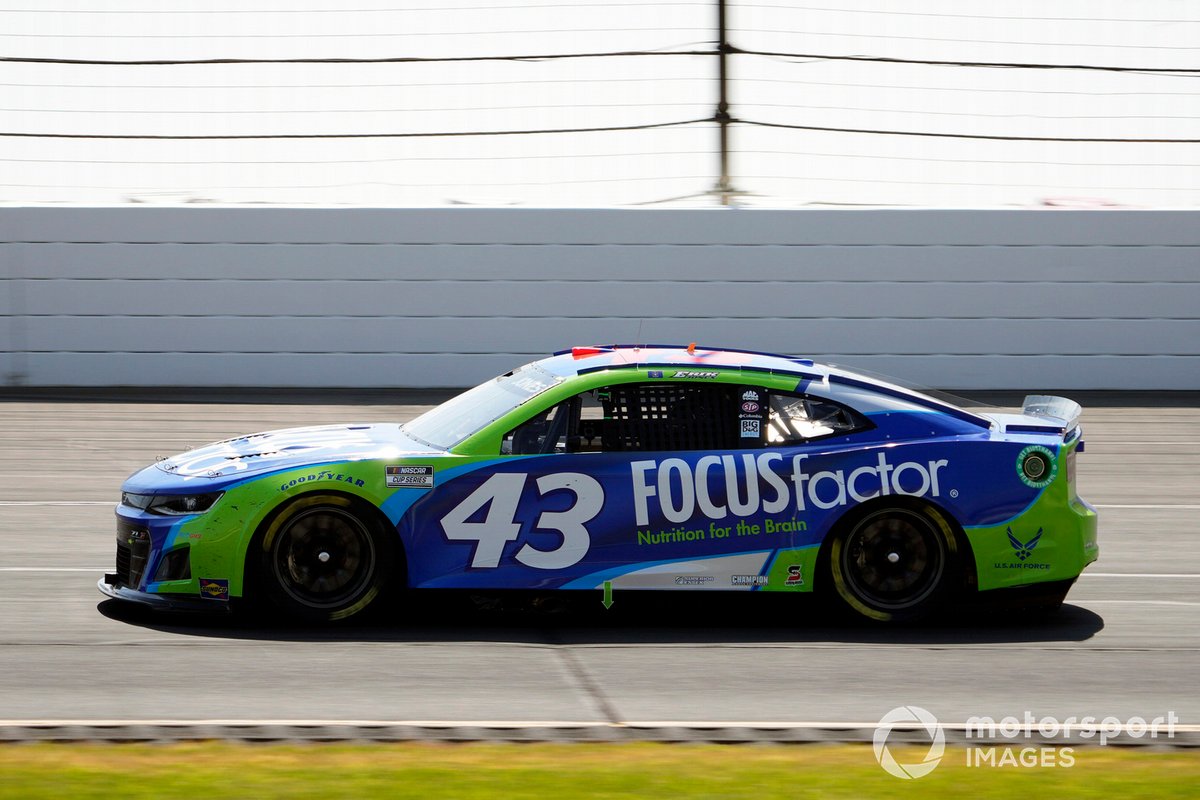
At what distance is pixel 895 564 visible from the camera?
6.87m

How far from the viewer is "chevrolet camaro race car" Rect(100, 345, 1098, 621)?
21.5ft

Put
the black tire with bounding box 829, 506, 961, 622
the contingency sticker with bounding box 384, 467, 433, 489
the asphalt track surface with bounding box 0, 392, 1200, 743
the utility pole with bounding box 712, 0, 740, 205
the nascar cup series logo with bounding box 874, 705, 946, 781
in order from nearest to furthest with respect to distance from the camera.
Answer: the nascar cup series logo with bounding box 874, 705, 946, 781 < the asphalt track surface with bounding box 0, 392, 1200, 743 < the contingency sticker with bounding box 384, 467, 433, 489 < the black tire with bounding box 829, 506, 961, 622 < the utility pole with bounding box 712, 0, 740, 205

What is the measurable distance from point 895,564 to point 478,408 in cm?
208

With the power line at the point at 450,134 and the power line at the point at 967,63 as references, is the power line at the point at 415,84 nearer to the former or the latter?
the power line at the point at 450,134

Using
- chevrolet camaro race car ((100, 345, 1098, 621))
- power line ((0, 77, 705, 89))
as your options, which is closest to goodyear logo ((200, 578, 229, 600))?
chevrolet camaro race car ((100, 345, 1098, 621))

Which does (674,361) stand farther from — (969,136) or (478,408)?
(969,136)

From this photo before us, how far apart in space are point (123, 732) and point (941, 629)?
3700 millimetres


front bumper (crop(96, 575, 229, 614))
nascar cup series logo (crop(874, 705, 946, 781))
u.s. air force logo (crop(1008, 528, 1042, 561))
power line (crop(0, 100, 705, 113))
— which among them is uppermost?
→ power line (crop(0, 100, 705, 113))

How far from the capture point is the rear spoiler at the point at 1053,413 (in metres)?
7.09

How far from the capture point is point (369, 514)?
6.57m

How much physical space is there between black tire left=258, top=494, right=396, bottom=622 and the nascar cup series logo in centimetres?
230

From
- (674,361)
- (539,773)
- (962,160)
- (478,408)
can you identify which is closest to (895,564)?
(674,361)

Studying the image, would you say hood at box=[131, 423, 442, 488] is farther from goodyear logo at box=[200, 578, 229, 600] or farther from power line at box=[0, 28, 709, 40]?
power line at box=[0, 28, 709, 40]

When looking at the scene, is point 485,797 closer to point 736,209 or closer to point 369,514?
point 369,514
